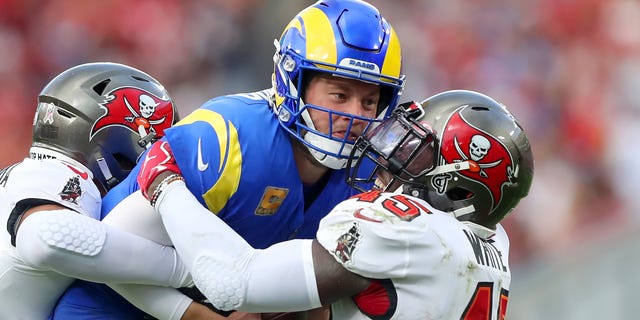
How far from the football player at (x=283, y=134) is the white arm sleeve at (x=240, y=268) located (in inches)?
13.9

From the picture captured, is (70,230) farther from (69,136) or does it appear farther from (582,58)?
(582,58)

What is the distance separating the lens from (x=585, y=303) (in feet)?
23.8

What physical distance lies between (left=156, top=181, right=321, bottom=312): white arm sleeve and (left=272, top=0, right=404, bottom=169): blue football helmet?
0.57m

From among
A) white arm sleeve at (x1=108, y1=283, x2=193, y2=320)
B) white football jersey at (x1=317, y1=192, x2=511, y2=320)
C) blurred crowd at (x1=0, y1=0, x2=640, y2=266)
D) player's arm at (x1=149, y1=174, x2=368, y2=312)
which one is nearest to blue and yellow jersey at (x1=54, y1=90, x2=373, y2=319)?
white arm sleeve at (x1=108, y1=283, x2=193, y2=320)

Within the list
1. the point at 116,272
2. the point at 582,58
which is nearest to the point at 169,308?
the point at 116,272

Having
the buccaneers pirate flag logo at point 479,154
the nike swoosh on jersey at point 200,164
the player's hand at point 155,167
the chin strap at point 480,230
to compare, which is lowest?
the player's hand at point 155,167

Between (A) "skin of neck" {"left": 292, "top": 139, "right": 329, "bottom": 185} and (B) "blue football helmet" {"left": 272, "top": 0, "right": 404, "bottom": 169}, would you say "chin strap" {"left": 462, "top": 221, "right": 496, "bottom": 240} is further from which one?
(A) "skin of neck" {"left": 292, "top": 139, "right": 329, "bottom": 185}

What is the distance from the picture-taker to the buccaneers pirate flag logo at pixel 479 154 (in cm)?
337

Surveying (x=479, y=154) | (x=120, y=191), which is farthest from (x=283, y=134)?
(x=479, y=154)

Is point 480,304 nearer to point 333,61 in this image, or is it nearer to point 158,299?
point 333,61

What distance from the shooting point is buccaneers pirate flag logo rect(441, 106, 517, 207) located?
3373 millimetres

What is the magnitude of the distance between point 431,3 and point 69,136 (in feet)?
22.4

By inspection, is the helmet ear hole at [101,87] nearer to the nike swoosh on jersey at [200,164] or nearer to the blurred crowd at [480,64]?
the nike swoosh on jersey at [200,164]

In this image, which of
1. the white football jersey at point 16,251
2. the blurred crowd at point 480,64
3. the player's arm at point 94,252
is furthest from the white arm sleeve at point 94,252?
the blurred crowd at point 480,64
